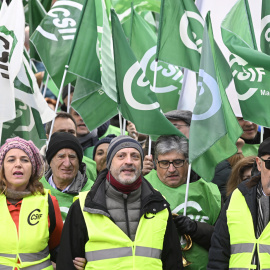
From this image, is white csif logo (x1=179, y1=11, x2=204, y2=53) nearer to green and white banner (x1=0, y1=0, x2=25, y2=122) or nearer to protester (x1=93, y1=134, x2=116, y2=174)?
protester (x1=93, y1=134, x2=116, y2=174)

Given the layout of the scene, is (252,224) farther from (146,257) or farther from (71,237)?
(71,237)

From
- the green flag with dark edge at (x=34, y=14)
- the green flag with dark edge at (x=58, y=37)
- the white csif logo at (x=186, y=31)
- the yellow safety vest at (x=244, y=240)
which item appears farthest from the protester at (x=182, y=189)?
the green flag with dark edge at (x=34, y=14)

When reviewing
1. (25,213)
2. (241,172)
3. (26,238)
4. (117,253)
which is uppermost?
(241,172)

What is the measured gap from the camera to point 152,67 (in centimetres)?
815

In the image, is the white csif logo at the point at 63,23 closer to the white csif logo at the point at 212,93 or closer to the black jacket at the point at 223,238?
the white csif logo at the point at 212,93

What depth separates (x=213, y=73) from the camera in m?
6.42

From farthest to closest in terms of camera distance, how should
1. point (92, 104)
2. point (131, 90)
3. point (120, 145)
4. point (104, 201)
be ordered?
point (92, 104) < point (131, 90) < point (120, 145) < point (104, 201)

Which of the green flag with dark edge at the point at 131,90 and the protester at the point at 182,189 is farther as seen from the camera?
the green flag with dark edge at the point at 131,90

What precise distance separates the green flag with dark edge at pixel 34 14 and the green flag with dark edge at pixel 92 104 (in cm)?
143

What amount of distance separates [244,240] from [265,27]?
110 inches

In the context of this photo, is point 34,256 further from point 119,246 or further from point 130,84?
point 130,84

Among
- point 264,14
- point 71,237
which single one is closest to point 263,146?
point 71,237

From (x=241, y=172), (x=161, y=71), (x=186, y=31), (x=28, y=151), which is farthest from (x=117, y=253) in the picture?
(x=161, y=71)

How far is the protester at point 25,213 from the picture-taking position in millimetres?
5508
